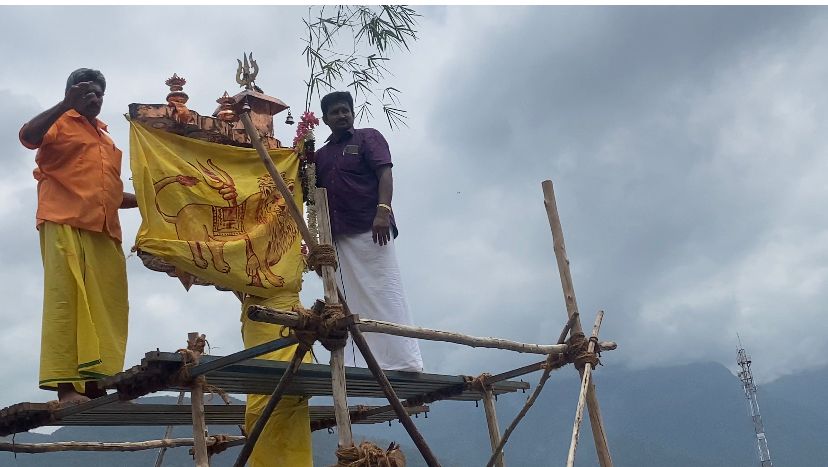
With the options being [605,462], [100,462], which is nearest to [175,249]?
[605,462]

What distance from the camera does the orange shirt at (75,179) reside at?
534 cm

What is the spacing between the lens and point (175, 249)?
533cm

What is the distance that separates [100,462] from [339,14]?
70.7 metres

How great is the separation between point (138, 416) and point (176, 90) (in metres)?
2.40

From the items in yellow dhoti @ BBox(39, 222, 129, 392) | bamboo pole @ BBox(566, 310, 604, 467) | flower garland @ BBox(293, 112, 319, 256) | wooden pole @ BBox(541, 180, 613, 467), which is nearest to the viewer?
yellow dhoti @ BBox(39, 222, 129, 392)

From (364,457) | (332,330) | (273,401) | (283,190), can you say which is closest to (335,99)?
(283,190)

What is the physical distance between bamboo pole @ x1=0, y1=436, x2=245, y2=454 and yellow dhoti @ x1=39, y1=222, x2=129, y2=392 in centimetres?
109

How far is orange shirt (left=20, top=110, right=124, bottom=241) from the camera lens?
17.5 feet

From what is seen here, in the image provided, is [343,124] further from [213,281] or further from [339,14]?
[213,281]

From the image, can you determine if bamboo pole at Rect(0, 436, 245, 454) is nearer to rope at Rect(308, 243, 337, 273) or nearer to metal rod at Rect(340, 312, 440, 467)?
metal rod at Rect(340, 312, 440, 467)

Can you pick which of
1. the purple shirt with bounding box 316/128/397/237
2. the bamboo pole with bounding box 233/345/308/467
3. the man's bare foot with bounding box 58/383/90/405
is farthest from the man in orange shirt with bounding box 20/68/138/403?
the purple shirt with bounding box 316/128/397/237

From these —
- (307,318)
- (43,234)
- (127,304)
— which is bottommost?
(307,318)

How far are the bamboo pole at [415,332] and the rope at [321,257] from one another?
33 centimetres

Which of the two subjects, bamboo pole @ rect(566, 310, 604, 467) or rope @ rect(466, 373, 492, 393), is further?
rope @ rect(466, 373, 492, 393)
